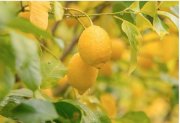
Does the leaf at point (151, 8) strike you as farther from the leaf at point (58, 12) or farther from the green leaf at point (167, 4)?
the leaf at point (58, 12)

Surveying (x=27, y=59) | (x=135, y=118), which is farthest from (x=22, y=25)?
(x=135, y=118)

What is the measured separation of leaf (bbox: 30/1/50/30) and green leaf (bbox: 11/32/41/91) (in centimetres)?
18

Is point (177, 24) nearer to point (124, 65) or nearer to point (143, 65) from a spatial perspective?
point (143, 65)

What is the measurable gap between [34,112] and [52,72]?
0.67ft

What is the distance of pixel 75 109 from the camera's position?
79 centimetres

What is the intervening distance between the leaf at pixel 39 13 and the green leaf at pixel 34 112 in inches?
5.4

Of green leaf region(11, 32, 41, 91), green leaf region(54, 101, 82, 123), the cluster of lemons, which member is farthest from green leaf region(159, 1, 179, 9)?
green leaf region(11, 32, 41, 91)

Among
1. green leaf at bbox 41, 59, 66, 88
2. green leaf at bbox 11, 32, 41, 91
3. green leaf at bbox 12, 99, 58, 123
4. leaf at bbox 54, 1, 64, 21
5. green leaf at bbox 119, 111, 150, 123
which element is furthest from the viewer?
green leaf at bbox 119, 111, 150, 123

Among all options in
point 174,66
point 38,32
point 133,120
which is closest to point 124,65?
point 174,66

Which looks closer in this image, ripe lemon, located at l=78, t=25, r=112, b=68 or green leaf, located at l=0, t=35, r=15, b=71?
green leaf, located at l=0, t=35, r=15, b=71

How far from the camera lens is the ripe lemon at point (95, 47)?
0.79 m

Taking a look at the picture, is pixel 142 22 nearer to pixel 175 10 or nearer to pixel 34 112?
pixel 175 10

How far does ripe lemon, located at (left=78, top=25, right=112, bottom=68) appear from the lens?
789 mm

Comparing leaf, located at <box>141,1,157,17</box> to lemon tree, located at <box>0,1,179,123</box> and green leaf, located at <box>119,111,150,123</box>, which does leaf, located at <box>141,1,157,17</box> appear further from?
green leaf, located at <box>119,111,150,123</box>
